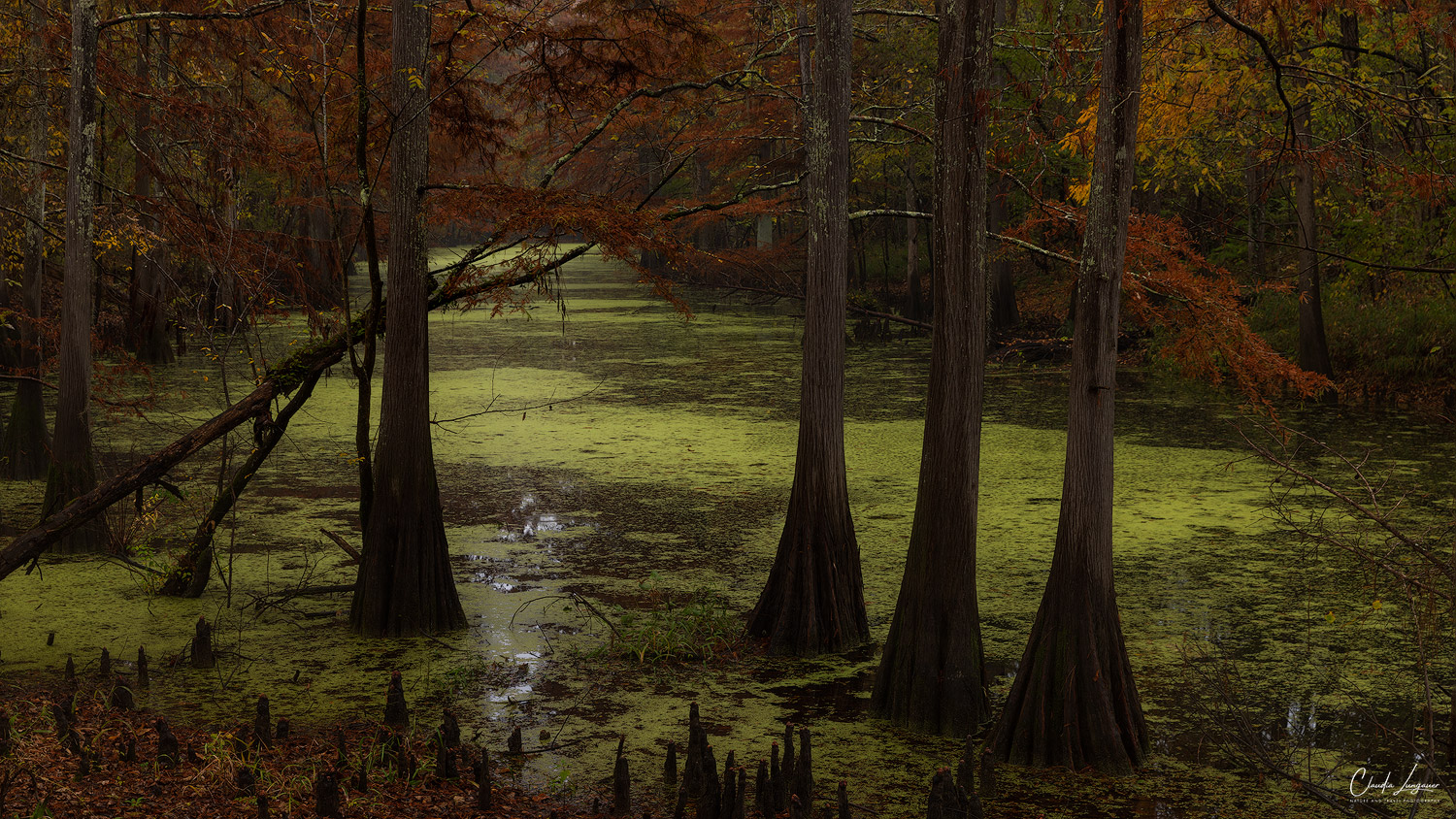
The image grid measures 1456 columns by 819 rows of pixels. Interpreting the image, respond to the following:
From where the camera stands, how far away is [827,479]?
6.33 metres

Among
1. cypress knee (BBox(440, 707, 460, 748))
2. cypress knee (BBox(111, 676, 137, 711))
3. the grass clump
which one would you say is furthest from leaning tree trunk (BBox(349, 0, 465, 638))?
cypress knee (BBox(440, 707, 460, 748))

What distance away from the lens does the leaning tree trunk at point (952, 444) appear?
204 inches

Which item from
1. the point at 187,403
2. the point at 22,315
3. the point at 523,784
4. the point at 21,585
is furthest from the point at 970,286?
the point at 187,403

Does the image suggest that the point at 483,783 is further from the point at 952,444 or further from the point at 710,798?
the point at 952,444

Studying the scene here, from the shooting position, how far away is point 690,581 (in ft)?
24.6

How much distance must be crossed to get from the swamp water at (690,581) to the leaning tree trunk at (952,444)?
10.9 inches

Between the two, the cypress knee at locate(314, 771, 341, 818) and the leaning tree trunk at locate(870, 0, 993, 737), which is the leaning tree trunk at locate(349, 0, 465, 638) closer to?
the cypress knee at locate(314, 771, 341, 818)

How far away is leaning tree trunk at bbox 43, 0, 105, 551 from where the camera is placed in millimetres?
7727

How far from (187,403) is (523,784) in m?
11.1

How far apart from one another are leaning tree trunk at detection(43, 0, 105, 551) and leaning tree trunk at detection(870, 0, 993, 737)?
5.65 meters

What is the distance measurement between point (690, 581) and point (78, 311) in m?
4.51

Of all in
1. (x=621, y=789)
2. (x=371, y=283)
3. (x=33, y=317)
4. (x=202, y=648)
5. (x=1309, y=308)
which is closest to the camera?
(x=621, y=789)

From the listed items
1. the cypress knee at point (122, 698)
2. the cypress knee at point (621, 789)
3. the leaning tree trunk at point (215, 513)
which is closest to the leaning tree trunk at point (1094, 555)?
the cypress knee at point (621, 789)

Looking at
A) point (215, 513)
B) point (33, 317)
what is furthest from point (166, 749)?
point (33, 317)
